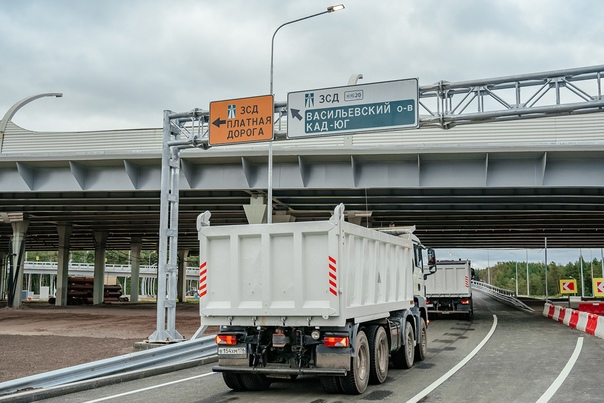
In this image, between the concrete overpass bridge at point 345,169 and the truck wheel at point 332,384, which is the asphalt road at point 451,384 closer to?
the truck wheel at point 332,384

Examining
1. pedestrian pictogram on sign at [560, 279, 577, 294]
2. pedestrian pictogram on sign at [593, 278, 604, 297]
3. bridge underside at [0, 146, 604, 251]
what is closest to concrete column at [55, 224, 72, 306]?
bridge underside at [0, 146, 604, 251]

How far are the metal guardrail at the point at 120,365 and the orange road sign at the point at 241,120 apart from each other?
215 inches

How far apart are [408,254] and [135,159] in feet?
55.4

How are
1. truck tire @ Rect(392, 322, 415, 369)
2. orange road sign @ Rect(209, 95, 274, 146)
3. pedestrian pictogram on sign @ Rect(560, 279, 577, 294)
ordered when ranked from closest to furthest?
truck tire @ Rect(392, 322, 415, 369) → orange road sign @ Rect(209, 95, 274, 146) → pedestrian pictogram on sign @ Rect(560, 279, 577, 294)

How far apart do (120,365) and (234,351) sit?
3.46m

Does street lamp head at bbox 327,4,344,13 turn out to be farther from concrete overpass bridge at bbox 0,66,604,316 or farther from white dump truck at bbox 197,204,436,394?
white dump truck at bbox 197,204,436,394

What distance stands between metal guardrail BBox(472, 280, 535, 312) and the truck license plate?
3609cm

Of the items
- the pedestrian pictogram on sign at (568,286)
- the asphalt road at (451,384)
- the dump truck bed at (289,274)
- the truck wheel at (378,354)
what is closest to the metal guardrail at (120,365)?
the asphalt road at (451,384)

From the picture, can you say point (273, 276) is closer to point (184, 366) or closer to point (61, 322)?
point (184, 366)

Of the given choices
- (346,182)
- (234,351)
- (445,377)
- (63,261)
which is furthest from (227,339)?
(63,261)

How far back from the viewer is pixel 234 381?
1072 centimetres

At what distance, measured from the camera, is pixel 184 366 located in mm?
14078

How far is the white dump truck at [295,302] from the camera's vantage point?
960 cm

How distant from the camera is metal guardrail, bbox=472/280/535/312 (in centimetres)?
4701
